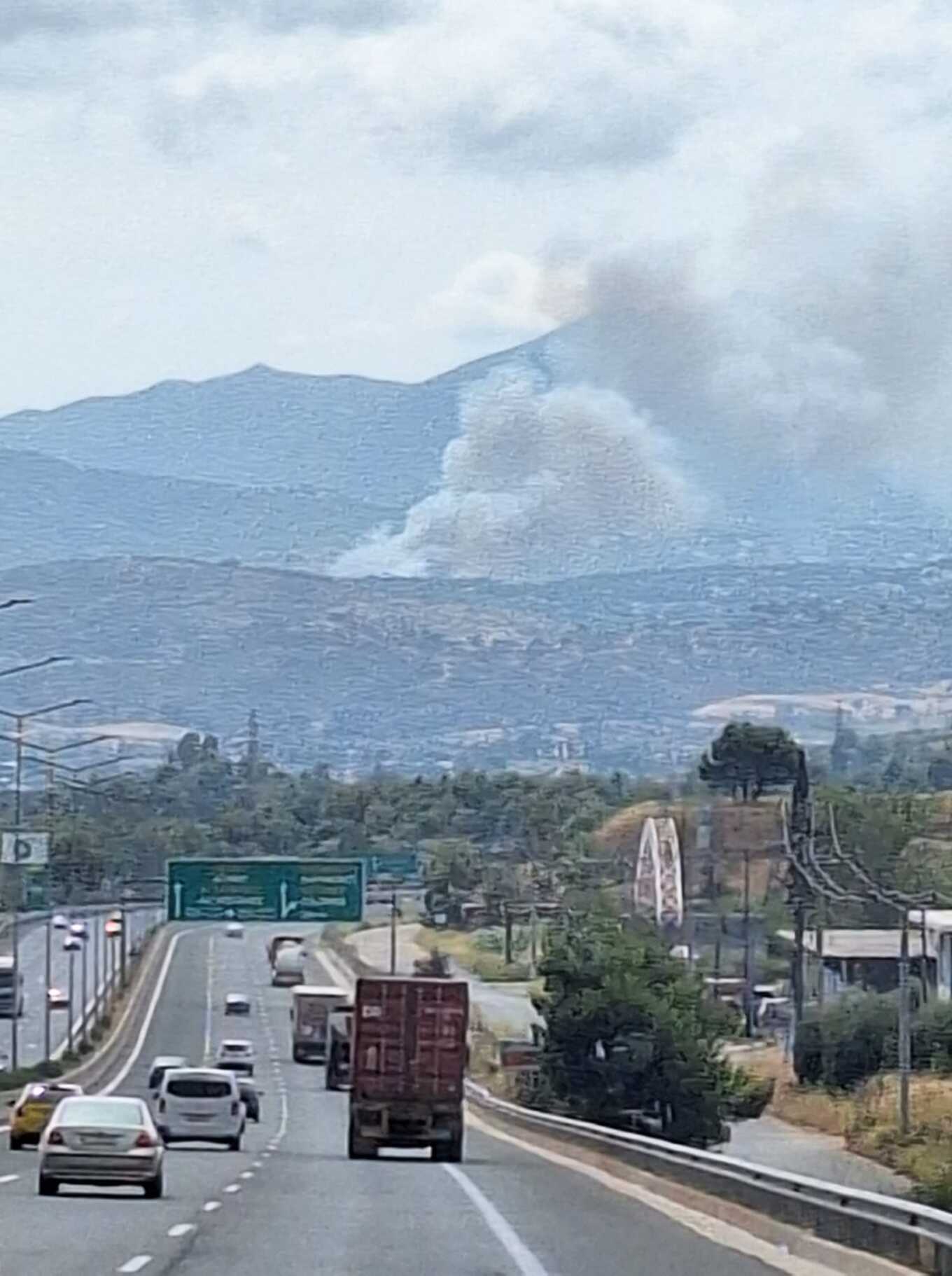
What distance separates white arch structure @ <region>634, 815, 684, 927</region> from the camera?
11288cm

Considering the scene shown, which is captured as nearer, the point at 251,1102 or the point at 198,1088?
the point at 198,1088

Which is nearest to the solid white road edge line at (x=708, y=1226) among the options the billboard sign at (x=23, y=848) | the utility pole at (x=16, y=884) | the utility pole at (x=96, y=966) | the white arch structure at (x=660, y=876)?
the utility pole at (x=16, y=884)

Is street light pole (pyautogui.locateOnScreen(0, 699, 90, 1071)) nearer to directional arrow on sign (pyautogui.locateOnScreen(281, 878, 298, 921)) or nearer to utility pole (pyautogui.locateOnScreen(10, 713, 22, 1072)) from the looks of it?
utility pole (pyautogui.locateOnScreen(10, 713, 22, 1072))

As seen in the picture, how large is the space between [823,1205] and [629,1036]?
51.3 metres

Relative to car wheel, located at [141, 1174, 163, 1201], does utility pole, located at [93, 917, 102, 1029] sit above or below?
above

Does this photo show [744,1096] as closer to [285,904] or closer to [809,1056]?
[809,1056]

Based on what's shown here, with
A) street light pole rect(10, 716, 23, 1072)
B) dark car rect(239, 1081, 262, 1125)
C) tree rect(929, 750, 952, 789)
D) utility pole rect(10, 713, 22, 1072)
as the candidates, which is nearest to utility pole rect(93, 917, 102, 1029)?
utility pole rect(10, 713, 22, 1072)

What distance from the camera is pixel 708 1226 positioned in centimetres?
3341

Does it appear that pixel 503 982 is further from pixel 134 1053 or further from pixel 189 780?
pixel 189 780

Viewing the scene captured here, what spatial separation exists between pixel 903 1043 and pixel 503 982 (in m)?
59.8

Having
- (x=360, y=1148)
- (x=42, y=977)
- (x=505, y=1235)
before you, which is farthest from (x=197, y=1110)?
(x=42, y=977)

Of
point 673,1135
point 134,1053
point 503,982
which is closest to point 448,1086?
point 673,1135

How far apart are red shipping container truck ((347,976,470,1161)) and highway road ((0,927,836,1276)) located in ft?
2.38

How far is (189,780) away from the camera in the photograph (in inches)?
7362
